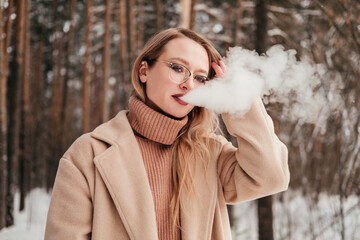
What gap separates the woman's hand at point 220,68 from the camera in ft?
4.95

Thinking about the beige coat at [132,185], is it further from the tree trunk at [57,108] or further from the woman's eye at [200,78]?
the tree trunk at [57,108]

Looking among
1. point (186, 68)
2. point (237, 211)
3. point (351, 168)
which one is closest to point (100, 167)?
point (186, 68)

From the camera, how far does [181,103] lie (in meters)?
1.50

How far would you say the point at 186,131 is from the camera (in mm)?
1626

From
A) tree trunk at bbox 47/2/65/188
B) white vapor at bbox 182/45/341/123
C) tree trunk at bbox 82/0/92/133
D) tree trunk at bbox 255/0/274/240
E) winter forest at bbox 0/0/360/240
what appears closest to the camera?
white vapor at bbox 182/45/341/123

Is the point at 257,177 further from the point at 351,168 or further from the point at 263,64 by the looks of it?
the point at 351,168

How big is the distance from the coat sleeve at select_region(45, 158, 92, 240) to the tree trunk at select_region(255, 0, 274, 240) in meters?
3.85

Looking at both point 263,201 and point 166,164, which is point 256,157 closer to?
point 166,164

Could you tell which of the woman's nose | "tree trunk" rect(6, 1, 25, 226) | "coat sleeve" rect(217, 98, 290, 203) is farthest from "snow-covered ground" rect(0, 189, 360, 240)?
the woman's nose

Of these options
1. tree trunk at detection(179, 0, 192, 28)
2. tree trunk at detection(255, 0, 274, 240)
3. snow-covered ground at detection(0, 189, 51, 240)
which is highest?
tree trunk at detection(179, 0, 192, 28)

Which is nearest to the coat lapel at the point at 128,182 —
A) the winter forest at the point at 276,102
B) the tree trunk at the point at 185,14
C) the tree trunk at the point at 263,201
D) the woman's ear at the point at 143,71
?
the woman's ear at the point at 143,71

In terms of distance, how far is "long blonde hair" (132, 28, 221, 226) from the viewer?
1.48 m

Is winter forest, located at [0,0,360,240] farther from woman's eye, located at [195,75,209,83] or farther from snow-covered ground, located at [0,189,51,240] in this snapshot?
woman's eye, located at [195,75,209,83]

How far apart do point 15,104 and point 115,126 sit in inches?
208
